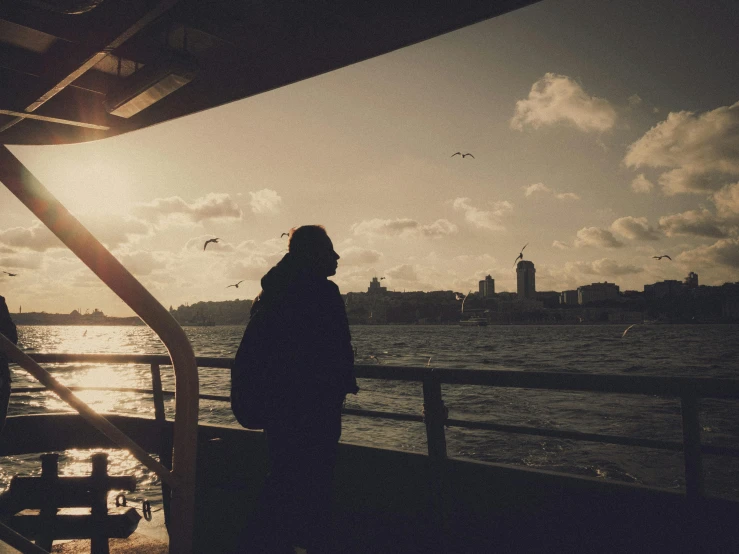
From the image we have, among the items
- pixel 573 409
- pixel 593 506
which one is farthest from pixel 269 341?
pixel 573 409

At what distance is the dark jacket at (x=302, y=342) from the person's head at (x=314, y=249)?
51mm

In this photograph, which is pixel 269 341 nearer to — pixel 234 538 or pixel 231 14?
pixel 231 14

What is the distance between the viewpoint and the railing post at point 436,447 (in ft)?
11.4

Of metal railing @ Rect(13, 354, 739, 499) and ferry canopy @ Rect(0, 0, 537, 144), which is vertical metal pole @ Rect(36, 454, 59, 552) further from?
ferry canopy @ Rect(0, 0, 537, 144)

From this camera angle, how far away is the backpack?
243cm

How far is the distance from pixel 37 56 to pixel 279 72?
3.75 ft

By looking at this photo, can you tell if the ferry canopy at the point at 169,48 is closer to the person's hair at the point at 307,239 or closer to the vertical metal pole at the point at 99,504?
the person's hair at the point at 307,239

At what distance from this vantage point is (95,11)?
6.38 ft

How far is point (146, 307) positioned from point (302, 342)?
96 cm

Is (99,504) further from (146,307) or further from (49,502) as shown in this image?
(146,307)

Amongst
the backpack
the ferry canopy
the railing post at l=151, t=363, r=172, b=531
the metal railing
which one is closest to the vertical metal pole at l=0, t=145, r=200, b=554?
the backpack

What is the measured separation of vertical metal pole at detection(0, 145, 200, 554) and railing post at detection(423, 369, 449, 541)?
2.00 meters

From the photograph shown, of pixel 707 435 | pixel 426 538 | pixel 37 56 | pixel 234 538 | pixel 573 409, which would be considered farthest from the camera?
pixel 573 409

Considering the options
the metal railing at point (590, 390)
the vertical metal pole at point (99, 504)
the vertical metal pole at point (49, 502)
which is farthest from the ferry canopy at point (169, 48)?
the vertical metal pole at point (49, 502)
